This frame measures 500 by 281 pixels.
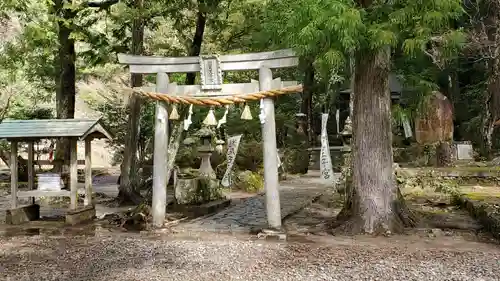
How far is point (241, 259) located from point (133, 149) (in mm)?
7280

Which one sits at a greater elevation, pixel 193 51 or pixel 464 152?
pixel 193 51

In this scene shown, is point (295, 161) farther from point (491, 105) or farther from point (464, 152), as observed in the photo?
point (491, 105)

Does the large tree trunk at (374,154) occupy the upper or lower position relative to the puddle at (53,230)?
upper

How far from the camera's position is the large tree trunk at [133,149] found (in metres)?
12.7

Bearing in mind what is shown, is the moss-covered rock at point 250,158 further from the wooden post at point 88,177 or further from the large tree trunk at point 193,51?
the wooden post at point 88,177

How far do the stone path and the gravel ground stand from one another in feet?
3.49

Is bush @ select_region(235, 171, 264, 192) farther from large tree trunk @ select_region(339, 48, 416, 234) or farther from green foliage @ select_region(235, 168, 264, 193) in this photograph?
large tree trunk @ select_region(339, 48, 416, 234)

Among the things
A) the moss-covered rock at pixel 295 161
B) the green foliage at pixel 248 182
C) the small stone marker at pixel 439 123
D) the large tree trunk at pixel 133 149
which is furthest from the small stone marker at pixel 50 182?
the small stone marker at pixel 439 123

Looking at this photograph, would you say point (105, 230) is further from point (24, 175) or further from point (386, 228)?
point (24, 175)

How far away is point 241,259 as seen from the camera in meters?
6.32

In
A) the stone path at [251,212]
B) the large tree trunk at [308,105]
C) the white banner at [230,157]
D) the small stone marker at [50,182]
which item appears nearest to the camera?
the stone path at [251,212]

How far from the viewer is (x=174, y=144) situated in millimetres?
10320

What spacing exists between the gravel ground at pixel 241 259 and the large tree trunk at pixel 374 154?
53 centimetres

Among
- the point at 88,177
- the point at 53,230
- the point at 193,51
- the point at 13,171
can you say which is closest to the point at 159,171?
the point at 88,177
